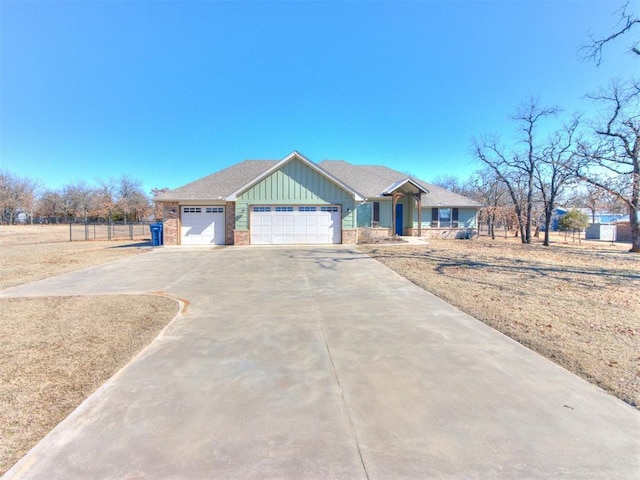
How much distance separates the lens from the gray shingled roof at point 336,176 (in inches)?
708

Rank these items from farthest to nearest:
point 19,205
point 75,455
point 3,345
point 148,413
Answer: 1. point 19,205
2. point 3,345
3. point 148,413
4. point 75,455

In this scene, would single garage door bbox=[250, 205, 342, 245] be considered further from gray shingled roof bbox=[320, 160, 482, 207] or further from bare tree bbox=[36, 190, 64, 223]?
bare tree bbox=[36, 190, 64, 223]

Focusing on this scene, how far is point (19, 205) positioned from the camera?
51.7 m

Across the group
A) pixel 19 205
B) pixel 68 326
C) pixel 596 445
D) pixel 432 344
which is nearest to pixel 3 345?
pixel 68 326

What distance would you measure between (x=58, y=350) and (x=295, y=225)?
46.2 feet

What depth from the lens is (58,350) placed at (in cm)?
397

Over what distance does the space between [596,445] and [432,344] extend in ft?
6.44

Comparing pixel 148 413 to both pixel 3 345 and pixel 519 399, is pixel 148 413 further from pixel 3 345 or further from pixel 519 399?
pixel 519 399

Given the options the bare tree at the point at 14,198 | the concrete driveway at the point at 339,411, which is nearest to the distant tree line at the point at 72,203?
the bare tree at the point at 14,198

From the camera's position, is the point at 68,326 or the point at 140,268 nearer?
the point at 68,326

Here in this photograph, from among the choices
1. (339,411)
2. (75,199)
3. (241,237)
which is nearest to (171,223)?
(241,237)

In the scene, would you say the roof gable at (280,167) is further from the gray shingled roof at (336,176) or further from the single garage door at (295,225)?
the single garage door at (295,225)

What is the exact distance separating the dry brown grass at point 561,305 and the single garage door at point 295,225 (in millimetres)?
6496

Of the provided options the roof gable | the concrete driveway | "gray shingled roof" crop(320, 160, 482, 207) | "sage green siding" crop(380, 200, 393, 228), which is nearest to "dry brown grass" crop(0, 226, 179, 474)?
the concrete driveway
